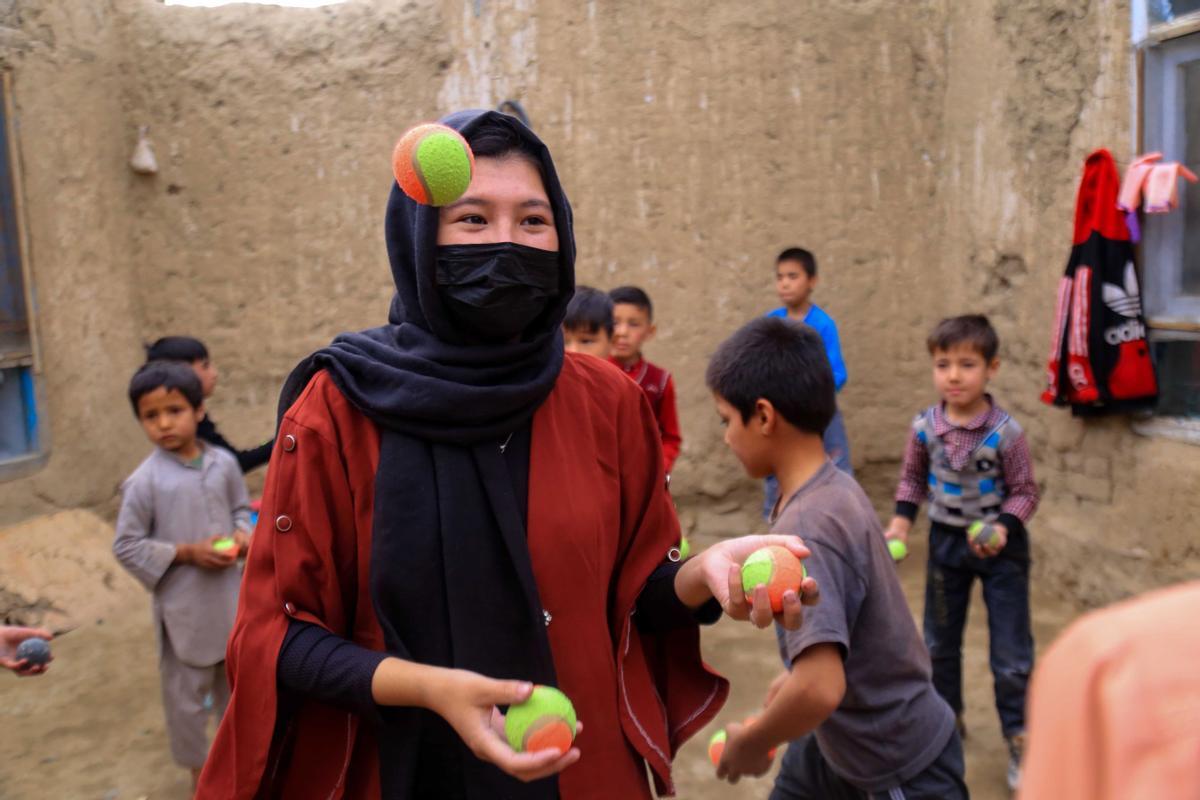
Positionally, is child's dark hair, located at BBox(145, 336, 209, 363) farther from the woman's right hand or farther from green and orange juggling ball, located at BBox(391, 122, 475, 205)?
the woman's right hand

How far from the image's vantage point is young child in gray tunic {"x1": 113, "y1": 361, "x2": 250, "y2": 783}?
342 centimetres

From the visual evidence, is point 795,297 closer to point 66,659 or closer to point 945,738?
point 945,738

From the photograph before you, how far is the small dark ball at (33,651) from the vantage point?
2303 mm

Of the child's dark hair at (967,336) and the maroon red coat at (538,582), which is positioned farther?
the child's dark hair at (967,336)

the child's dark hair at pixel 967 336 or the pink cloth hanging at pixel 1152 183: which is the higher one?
the pink cloth hanging at pixel 1152 183

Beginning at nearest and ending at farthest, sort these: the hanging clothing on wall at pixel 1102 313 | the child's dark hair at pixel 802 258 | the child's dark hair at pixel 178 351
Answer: the child's dark hair at pixel 178 351 → the hanging clothing on wall at pixel 1102 313 → the child's dark hair at pixel 802 258

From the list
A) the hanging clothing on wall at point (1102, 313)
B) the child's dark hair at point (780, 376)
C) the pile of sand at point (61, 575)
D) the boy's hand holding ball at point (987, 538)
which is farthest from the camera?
the pile of sand at point (61, 575)

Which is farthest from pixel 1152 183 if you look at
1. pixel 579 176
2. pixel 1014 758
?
pixel 579 176

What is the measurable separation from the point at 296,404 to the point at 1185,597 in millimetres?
1281

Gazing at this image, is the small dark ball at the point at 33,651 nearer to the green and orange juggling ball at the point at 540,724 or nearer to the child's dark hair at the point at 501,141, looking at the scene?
the green and orange juggling ball at the point at 540,724

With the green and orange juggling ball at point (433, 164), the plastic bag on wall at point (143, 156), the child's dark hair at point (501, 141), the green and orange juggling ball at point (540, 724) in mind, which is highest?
the plastic bag on wall at point (143, 156)

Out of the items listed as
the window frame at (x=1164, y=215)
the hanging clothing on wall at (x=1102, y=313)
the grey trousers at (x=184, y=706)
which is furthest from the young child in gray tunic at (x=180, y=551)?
the window frame at (x=1164, y=215)

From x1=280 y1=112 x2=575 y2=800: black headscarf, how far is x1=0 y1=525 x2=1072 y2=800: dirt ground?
2194mm

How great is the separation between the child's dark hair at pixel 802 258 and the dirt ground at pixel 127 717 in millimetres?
1871
